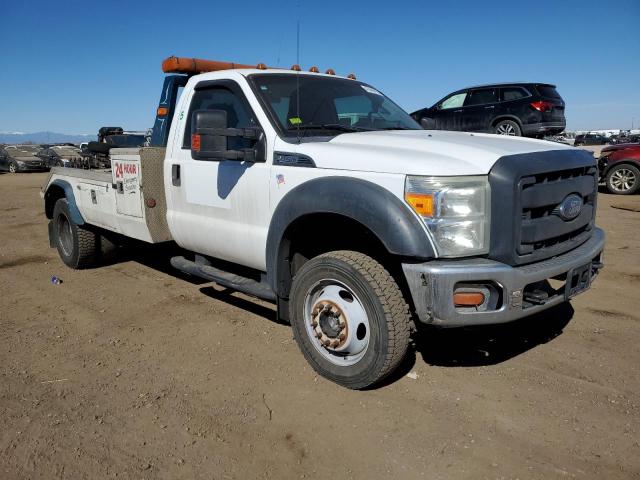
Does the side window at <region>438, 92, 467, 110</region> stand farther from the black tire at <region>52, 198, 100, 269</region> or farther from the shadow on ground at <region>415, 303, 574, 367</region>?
the black tire at <region>52, 198, 100, 269</region>

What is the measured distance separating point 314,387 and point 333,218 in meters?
1.10

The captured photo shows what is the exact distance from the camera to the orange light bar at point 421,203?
2.85 metres

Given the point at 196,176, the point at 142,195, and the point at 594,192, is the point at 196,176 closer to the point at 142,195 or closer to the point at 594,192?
the point at 142,195

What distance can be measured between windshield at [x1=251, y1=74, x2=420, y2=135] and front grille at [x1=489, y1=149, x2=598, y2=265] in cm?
142

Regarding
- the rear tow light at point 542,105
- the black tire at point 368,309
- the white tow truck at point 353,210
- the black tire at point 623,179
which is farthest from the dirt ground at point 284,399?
the black tire at point 623,179

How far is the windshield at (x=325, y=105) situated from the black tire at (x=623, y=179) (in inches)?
377

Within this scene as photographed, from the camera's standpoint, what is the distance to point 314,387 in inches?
135

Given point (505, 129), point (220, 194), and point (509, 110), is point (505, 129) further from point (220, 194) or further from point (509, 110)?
point (220, 194)

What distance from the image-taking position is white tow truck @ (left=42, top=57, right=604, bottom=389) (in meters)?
2.88

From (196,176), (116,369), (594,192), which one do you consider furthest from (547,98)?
(116,369)

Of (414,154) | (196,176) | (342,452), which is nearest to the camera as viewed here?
(342,452)

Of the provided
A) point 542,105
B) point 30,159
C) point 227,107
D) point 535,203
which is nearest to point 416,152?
point 535,203

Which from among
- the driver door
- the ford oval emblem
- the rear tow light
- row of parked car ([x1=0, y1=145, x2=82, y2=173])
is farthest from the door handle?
row of parked car ([x1=0, y1=145, x2=82, y2=173])

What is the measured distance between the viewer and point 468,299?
9.49 feet
